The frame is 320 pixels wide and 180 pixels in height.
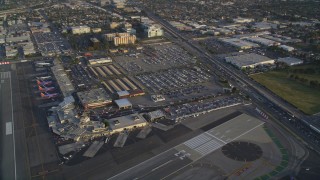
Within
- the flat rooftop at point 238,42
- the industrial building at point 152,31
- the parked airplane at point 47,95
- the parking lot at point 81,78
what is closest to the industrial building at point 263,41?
the flat rooftop at point 238,42

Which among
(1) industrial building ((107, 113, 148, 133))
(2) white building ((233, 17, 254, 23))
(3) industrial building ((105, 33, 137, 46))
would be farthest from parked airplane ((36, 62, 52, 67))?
(2) white building ((233, 17, 254, 23))

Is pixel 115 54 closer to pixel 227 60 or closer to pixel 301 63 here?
pixel 227 60

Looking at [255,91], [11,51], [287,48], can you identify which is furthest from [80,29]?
[255,91]

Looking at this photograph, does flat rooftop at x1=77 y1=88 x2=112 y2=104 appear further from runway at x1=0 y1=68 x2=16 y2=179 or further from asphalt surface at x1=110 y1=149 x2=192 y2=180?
asphalt surface at x1=110 y1=149 x2=192 y2=180

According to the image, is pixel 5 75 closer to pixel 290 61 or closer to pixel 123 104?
pixel 123 104

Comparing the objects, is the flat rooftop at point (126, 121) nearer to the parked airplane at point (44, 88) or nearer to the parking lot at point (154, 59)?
the parked airplane at point (44, 88)

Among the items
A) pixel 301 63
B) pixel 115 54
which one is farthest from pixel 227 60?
pixel 115 54
